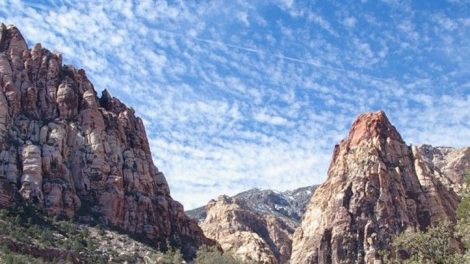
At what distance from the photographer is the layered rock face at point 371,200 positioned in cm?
16075

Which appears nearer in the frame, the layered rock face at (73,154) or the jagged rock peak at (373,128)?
the layered rock face at (73,154)

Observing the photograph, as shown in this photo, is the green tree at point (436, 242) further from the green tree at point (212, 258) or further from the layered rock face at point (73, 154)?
the layered rock face at point (73, 154)

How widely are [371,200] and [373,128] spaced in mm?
25314

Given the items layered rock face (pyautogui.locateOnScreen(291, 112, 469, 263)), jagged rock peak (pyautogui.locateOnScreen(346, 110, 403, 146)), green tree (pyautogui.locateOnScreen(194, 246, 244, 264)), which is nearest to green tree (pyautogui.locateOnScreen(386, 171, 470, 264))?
green tree (pyautogui.locateOnScreen(194, 246, 244, 264))

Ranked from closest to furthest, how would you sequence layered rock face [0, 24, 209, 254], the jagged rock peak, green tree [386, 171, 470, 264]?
green tree [386, 171, 470, 264], layered rock face [0, 24, 209, 254], the jagged rock peak

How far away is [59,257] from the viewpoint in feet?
295

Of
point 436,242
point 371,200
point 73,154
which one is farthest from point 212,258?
→ point 371,200

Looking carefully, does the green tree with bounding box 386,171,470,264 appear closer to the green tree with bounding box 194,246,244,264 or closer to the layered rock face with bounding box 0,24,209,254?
the green tree with bounding box 194,246,244,264

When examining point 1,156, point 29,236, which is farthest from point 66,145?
point 29,236

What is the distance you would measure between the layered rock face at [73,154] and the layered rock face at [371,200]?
44.1 m

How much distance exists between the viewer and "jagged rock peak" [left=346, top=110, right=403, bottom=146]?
18300 centimetres

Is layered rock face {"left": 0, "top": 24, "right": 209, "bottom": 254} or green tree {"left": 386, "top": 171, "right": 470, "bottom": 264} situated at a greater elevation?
layered rock face {"left": 0, "top": 24, "right": 209, "bottom": 254}

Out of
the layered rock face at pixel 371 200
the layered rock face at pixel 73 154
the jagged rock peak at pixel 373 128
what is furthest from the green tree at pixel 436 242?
the jagged rock peak at pixel 373 128

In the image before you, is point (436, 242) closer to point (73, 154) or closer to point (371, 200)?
point (73, 154)
